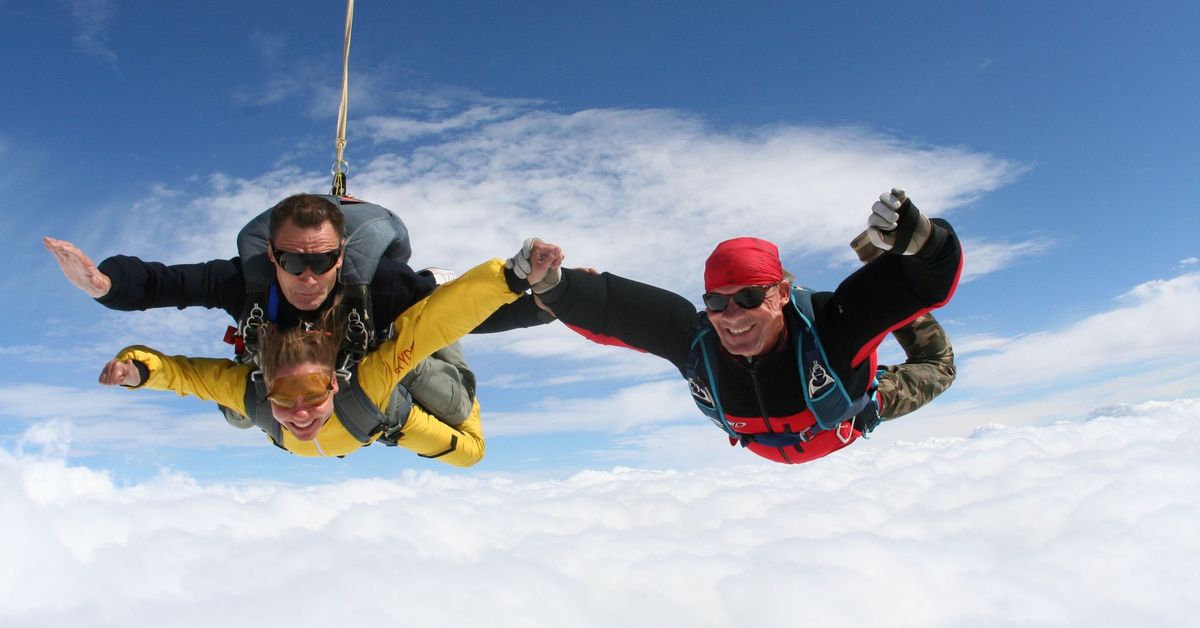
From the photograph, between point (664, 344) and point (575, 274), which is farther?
point (664, 344)

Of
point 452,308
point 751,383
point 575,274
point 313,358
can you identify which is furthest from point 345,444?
point 751,383

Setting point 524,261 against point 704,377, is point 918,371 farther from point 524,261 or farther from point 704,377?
point 524,261

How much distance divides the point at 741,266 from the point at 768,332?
19.0 inches

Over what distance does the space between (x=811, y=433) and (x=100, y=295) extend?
4.69 metres

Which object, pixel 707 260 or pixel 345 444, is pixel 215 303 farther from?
pixel 707 260

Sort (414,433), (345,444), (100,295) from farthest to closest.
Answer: (414,433)
(345,444)
(100,295)

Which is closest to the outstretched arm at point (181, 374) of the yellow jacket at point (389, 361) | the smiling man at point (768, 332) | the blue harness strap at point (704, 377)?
the yellow jacket at point (389, 361)

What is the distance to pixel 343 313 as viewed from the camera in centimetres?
478

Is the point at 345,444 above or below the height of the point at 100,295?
below

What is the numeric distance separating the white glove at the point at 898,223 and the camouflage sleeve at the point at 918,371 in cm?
218

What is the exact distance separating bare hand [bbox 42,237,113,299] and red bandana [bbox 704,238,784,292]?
3.74 m

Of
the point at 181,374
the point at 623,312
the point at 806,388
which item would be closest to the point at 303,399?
the point at 181,374

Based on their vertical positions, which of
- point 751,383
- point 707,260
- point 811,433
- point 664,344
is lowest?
point 811,433

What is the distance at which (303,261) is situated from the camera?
450 cm
